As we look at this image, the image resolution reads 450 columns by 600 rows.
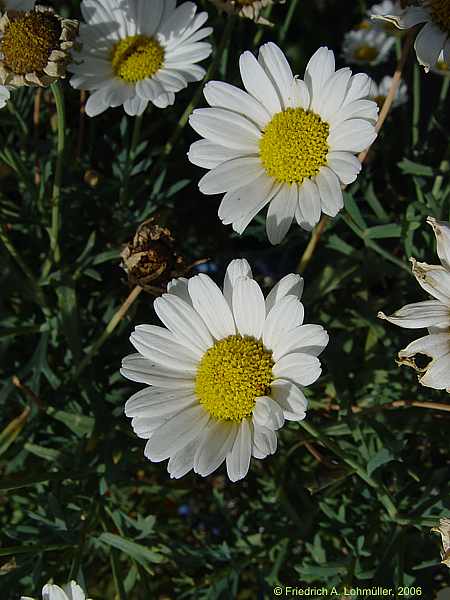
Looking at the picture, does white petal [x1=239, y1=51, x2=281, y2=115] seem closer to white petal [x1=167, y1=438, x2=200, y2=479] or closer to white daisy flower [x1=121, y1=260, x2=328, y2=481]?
white daisy flower [x1=121, y1=260, x2=328, y2=481]

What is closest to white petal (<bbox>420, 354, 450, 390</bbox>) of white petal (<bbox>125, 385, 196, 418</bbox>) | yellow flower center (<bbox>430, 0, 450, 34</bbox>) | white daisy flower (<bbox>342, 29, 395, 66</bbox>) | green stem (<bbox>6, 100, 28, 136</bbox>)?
white petal (<bbox>125, 385, 196, 418</bbox>)

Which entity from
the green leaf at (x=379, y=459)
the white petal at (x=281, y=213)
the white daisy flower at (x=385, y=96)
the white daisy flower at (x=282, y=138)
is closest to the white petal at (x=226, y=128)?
the white daisy flower at (x=282, y=138)

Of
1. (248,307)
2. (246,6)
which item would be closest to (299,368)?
(248,307)

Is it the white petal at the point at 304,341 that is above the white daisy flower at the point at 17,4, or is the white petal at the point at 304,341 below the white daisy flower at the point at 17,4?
below

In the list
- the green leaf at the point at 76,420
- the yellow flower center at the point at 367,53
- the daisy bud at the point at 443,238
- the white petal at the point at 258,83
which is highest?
the white petal at the point at 258,83

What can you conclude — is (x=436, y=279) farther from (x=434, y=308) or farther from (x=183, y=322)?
(x=183, y=322)

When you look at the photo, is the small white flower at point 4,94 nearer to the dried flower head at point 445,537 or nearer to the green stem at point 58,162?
the green stem at point 58,162
